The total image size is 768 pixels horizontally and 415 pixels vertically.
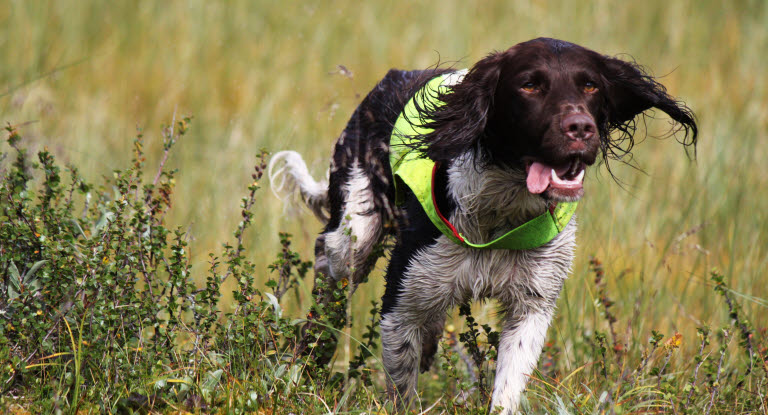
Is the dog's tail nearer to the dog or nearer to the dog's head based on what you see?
the dog

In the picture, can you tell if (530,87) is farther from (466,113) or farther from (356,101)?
(356,101)

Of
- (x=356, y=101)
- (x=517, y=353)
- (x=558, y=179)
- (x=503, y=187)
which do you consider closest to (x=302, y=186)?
(x=356, y=101)

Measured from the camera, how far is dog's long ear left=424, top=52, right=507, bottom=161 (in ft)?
9.44

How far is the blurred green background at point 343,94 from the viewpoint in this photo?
4.79 m

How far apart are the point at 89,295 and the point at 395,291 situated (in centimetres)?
108

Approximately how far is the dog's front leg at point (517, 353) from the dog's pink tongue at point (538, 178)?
0.60m

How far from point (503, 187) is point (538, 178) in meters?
0.29

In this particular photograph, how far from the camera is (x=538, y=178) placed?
2701mm

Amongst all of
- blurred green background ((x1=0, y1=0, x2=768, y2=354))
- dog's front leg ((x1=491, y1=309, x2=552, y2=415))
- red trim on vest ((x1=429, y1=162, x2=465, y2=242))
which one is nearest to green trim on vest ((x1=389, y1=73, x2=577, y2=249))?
red trim on vest ((x1=429, y1=162, x2=465, y2=242))

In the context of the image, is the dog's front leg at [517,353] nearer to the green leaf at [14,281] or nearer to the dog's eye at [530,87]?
the dog's eye at [530,87]

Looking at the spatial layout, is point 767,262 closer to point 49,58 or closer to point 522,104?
point 522,104

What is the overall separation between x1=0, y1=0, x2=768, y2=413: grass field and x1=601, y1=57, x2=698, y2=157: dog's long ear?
1.16 metres

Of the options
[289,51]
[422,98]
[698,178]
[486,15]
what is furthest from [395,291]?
[486,15]

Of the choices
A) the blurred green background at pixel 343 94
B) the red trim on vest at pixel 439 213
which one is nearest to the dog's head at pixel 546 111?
the red trim on vest at pixel 439 213
